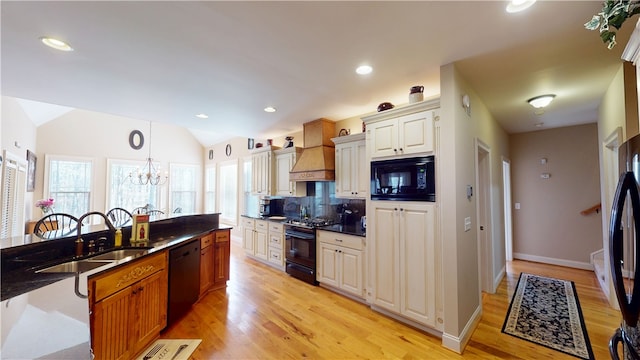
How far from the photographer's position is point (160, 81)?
2.62 meters

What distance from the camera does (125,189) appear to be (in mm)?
6754

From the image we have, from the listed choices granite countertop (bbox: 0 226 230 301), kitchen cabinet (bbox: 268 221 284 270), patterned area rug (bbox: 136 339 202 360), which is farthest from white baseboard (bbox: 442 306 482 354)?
granite countertop (bbox: 0 226 230 301)

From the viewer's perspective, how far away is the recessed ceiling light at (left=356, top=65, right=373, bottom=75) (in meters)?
2.35

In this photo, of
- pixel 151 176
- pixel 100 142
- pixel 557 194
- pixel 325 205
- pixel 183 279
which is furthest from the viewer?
pixel 151 176

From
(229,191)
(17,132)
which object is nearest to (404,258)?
(229,191)

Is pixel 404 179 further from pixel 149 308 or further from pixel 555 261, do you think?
pixel 555 261

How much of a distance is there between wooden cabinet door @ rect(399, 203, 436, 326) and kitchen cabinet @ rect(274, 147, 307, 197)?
91.3 inches

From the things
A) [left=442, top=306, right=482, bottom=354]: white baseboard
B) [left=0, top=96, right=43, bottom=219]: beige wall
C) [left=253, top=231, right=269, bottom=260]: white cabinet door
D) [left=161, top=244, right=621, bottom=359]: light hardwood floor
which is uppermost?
[left=0, top=96, right=43, bottom=219]: beige wall

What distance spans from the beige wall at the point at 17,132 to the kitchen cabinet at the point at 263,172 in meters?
3.53

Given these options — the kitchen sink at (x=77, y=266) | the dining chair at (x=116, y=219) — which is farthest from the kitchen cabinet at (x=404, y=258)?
the dining chair at (x=116, y=219)

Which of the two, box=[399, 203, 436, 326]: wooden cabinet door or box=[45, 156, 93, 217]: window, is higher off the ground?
box=[45, 156, 93, 217]: window

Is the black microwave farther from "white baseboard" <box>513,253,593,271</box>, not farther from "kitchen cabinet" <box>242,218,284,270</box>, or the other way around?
"white baseboard" <box>513,253,593,271</box>

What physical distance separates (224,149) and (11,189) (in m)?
4.44

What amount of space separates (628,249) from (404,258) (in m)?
1.69
